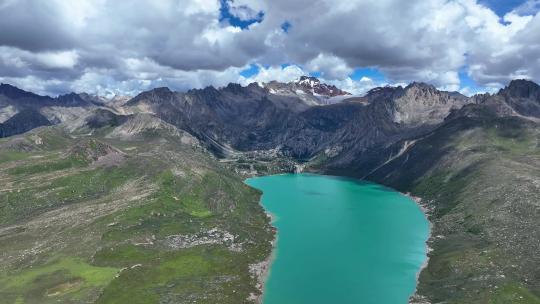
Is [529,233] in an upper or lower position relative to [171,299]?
upper

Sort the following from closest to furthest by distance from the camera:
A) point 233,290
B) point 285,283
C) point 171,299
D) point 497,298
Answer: point 497,298 → point 171,299 → point 233,290 → point 285,283

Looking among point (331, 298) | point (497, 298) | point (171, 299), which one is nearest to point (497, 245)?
point (497, 298)

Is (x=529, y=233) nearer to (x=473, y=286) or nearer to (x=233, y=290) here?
(x=473, y=286)

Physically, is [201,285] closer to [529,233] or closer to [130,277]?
[130,277]

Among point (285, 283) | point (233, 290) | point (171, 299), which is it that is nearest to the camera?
point (171, 299)

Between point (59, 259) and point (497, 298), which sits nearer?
point (497, 298)

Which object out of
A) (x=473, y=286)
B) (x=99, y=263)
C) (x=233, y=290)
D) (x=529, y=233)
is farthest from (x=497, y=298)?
(x=99, y=263)

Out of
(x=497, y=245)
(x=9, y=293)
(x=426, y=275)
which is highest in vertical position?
(x=497, y=245)

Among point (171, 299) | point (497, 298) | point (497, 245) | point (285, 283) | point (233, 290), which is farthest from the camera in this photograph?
point (497, 245)

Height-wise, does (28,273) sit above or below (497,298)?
below
